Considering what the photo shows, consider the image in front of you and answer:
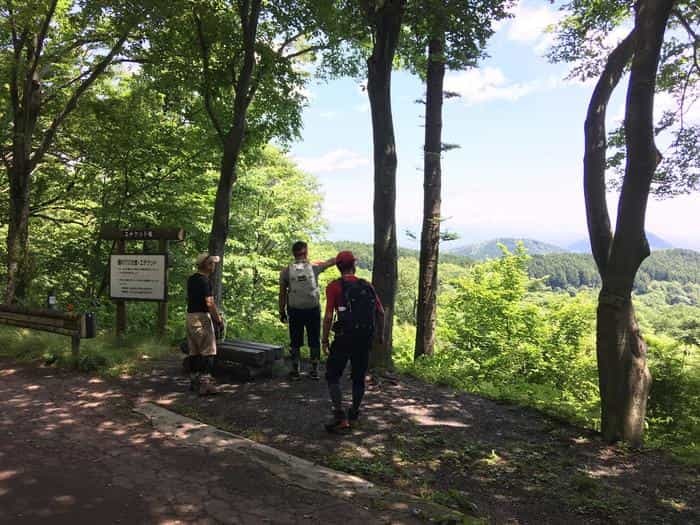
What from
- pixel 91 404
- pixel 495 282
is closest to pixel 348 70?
pixel 495 282

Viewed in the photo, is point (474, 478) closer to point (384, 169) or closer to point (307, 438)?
point (307, 438)

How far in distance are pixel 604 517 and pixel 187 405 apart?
181 inches

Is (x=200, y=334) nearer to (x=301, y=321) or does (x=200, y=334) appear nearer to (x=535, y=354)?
(x=301, y=321)

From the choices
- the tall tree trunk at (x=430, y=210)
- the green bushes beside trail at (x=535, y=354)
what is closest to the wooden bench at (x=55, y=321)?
the green bushes beside trail at (x=535, y=354)

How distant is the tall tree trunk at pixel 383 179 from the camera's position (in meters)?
7.72

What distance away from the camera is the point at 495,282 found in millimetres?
14453

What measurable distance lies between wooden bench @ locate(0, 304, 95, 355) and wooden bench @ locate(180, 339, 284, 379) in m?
1.71

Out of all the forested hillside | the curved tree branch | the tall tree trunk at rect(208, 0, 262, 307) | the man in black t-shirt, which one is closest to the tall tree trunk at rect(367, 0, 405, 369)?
the tall tree trunk at rect(208, 0, 262, 307)

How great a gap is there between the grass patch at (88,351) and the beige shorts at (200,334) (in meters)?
1.85

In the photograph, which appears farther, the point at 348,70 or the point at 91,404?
the point at 348,70

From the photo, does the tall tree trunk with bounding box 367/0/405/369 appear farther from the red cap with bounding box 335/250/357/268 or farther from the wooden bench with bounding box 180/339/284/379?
the red cap with bounding box 335/250/357/268

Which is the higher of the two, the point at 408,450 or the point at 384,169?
the point at 384,169

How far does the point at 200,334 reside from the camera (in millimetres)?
6074

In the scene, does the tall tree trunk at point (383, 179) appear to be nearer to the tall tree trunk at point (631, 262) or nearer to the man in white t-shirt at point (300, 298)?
the man in white t-shirt at point (300, 298)
